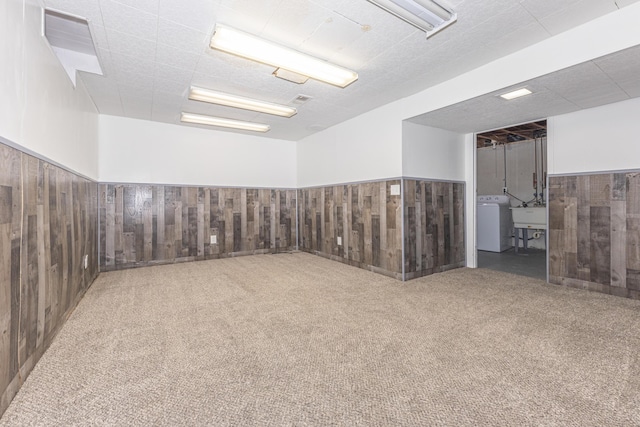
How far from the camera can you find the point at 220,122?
471cm

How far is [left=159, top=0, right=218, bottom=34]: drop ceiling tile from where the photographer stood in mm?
1999

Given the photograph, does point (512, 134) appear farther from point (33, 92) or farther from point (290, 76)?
point (33, 92)

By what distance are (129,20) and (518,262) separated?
6.13 m

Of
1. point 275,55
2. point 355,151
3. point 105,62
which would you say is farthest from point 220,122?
point 275,55

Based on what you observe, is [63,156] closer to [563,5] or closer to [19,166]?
[19,166]

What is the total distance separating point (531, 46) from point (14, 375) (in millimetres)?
4410

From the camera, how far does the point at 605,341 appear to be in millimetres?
2041

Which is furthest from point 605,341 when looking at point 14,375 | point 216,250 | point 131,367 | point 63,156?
point 216,250

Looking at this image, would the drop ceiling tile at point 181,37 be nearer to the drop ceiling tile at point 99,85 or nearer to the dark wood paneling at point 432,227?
the drop ceiling tile at point 99,85

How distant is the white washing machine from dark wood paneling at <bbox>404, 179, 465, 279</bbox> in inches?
77.0

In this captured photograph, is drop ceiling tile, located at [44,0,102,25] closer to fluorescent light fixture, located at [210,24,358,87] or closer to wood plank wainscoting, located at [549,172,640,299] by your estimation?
fluorescent light fixture, located at [210,24,358,87]

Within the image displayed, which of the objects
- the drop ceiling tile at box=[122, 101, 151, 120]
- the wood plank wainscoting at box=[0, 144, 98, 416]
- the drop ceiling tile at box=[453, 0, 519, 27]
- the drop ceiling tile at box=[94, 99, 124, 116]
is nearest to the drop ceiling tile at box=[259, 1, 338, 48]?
the drop ceiling tile at box=[453, 0, 519, 27]

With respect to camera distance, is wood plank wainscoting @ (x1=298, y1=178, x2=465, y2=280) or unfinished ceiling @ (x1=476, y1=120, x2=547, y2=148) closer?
wood plank wainscoting @ (x1=298, y1=178, x2=465, y2=280)

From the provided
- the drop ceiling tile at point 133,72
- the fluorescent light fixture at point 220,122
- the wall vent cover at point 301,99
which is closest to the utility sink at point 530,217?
the wall vent cover at point 301,99
